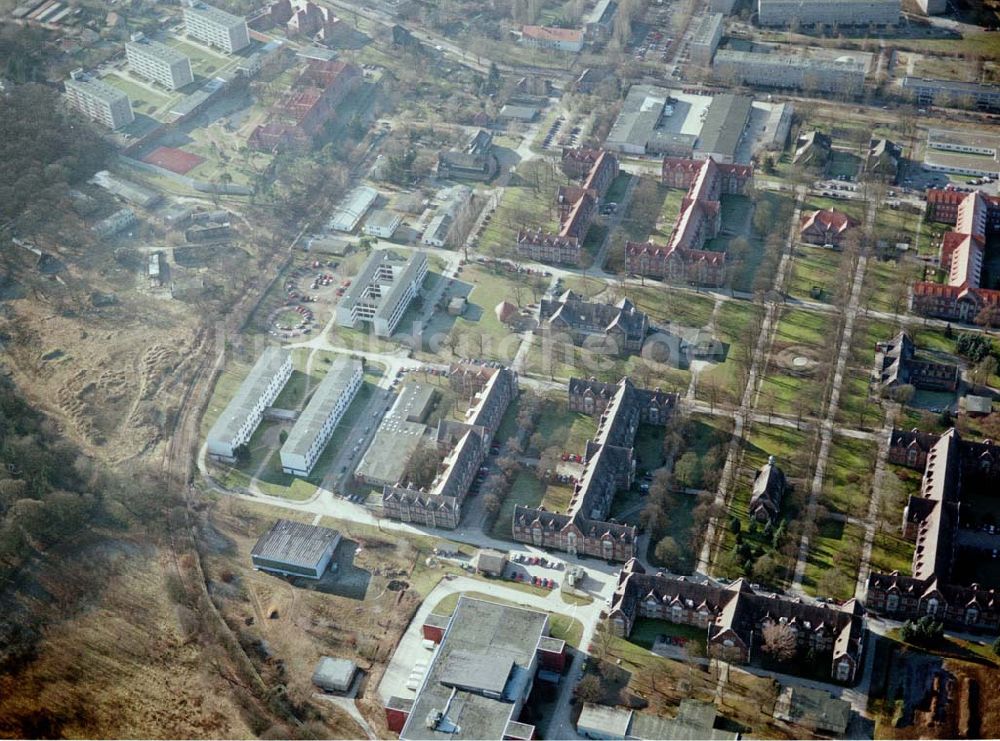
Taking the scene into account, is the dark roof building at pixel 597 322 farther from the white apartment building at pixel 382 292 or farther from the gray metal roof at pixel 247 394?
the gray metal roof at pixel 247 394

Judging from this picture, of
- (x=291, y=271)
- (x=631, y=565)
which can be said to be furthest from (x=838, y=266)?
(x=291, y=271)

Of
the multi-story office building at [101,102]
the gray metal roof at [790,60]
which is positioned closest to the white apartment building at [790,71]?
the gray metal roof at [790,60]

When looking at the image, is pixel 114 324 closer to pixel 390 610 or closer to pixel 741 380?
pixel 390 610

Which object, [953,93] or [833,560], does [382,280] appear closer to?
[833,560]

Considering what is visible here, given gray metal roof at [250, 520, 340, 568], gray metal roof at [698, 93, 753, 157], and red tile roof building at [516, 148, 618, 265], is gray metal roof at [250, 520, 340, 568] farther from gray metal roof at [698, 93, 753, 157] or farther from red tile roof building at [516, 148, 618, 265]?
gray metal roof at [698, 93, 753, 157]

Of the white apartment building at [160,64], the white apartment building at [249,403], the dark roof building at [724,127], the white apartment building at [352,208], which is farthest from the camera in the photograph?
the white apartment building at [160,64]

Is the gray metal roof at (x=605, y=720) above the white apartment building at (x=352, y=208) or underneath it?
above

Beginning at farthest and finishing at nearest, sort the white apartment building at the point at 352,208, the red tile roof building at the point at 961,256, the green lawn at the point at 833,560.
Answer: the white apartment building at the point at 352,208 < the red tile roof building at the point at 961,256 < the green lawn at the point at 833,560

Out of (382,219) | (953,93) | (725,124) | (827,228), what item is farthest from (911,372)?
(382,219)
